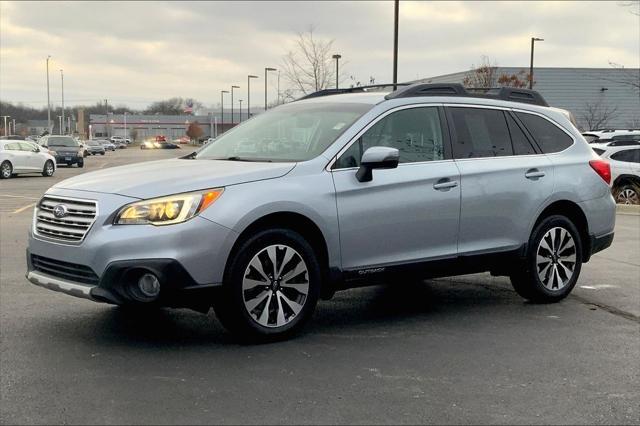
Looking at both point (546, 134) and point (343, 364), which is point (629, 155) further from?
point (343, 364)

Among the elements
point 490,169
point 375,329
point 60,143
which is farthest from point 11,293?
point 60,143

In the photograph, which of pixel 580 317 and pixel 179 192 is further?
pixel 580 317

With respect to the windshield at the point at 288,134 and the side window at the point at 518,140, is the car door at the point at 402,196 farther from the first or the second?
the side window at the point at 518,140

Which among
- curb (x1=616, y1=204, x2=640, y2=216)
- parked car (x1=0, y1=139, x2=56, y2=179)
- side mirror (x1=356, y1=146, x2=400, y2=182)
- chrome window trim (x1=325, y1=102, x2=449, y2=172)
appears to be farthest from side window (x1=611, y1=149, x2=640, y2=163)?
parked car (x1=0, y1=139, x2=56, y2=179)

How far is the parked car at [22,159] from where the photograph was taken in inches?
1021

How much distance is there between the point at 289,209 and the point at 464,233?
1680 millimetres

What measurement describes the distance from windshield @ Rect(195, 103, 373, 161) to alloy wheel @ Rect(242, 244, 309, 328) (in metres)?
0.78

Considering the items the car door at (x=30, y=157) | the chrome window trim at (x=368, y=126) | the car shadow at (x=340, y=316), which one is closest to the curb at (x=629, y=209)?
the car shadow at (x=340, y=316)

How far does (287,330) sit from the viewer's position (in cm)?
503

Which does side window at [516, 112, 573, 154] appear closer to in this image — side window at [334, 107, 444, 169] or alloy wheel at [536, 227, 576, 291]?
alloy wheel at [536, 227, 576, 291]

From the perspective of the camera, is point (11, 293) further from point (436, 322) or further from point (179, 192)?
point (436, 322)

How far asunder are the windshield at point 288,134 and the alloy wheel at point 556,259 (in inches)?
84.7

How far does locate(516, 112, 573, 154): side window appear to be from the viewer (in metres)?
6.54

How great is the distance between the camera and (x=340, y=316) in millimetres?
5930
